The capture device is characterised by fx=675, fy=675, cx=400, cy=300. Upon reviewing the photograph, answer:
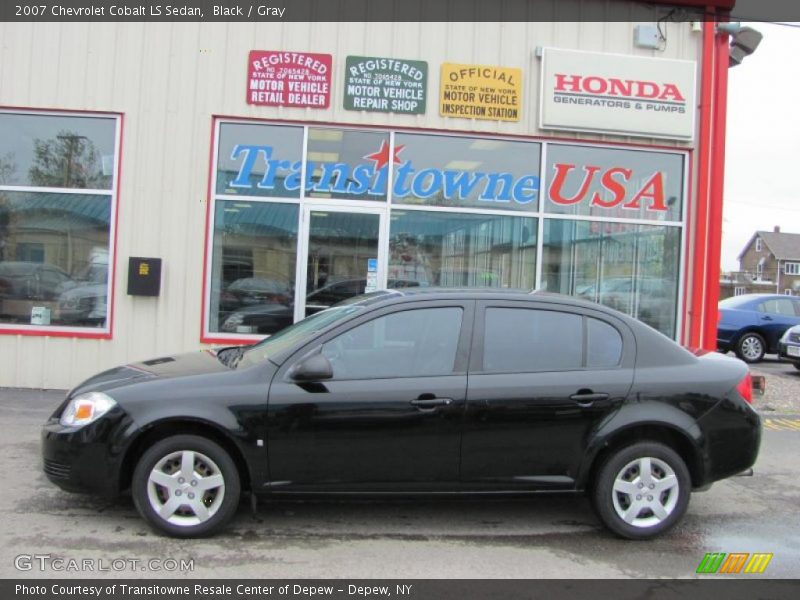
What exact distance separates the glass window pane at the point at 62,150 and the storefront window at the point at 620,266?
6001mm

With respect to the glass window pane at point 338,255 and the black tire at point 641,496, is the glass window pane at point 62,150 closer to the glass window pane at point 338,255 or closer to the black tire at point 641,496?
the glass window pane at point 338,255

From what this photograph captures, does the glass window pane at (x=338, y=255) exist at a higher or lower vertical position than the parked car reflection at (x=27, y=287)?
higher

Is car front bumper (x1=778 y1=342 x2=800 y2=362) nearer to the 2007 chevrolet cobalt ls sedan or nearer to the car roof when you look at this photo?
the 2007 chevrolet cobalt ls sedan

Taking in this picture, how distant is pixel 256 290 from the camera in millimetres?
8922

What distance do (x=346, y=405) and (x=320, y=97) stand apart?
225 inches

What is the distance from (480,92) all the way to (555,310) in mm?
5186

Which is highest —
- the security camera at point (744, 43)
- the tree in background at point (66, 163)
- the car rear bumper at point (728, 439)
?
the security camera at point (744, 43)

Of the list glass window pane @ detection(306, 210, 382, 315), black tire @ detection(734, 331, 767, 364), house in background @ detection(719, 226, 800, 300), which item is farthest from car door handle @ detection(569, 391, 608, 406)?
house in background @ detection(719, 226, 800, 300)

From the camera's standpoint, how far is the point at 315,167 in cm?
891

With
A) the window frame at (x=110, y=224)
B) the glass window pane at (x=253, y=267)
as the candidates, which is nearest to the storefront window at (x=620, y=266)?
the glass window pane at (x=253, y=267)

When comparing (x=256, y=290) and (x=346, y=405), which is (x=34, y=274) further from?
(x=346, y=405)

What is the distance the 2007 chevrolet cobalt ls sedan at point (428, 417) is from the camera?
4.06 m

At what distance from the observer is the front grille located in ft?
13.5
